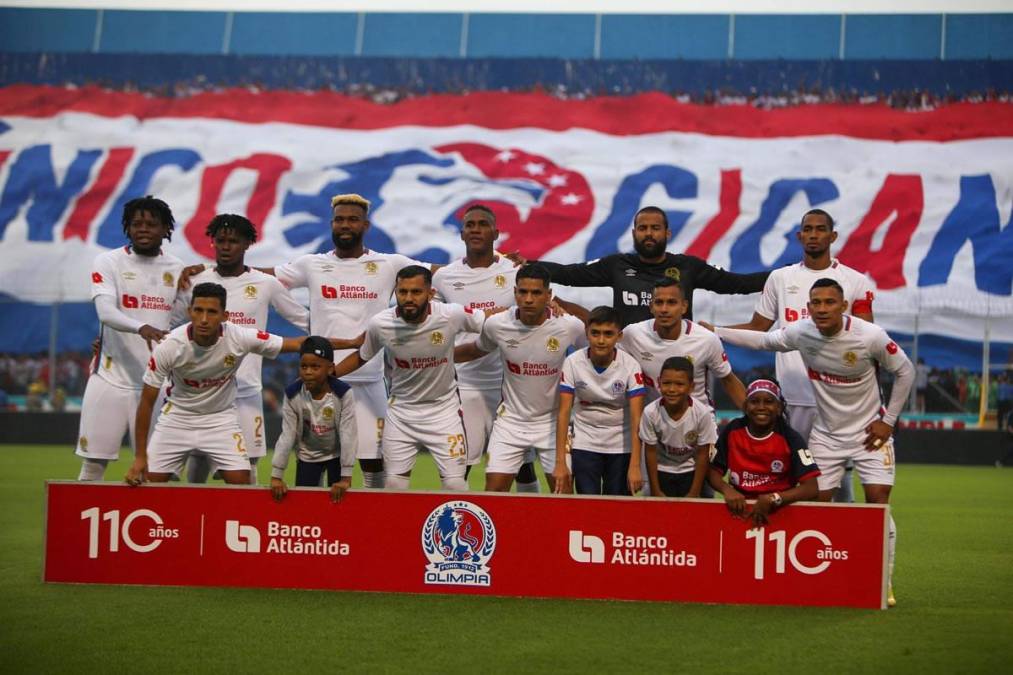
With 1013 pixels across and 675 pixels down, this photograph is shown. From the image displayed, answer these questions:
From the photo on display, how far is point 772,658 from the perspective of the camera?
5.29m

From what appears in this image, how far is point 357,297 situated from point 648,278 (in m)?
1.83

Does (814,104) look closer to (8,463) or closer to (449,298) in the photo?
(8,463)

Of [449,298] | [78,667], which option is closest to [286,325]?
[449,298]

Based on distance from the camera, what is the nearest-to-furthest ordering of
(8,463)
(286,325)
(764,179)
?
(8,463), (286,325), (764,179)

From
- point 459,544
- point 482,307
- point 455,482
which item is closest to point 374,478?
point 455,482

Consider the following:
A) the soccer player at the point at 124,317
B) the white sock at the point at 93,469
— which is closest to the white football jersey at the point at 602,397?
the soccer player at the point at 124,317

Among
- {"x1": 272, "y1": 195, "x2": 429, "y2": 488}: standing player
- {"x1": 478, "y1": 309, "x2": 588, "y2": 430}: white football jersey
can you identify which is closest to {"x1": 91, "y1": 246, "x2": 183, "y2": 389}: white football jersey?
{"x1": 272, "y1": 195, "x2": 429, "y2": 488}: standing player

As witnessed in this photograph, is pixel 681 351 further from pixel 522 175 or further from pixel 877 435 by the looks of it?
pixel 522 175

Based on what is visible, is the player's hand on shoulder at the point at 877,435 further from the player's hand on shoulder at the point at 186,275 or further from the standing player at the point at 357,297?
the player's hand on shoulder at the point at 186,275

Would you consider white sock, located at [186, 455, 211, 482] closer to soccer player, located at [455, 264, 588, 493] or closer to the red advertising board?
the red advertising board

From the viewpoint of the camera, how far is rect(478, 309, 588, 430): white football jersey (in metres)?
7.54

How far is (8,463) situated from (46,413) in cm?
432

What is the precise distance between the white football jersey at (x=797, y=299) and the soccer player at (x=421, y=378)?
73.3 inches

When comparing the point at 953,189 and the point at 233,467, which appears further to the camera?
the point at 953,189
